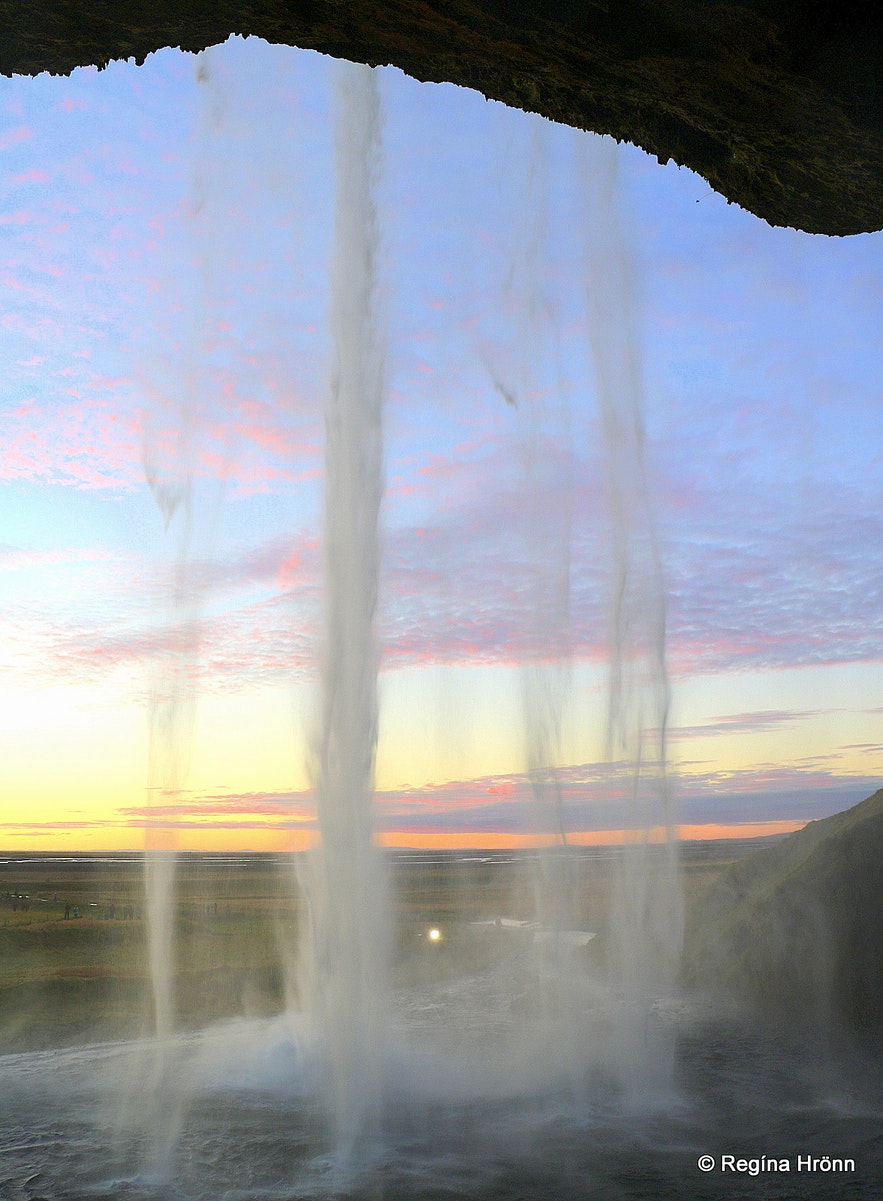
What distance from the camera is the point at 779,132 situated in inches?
364

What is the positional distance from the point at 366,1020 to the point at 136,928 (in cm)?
2578

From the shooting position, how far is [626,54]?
28.0 ft

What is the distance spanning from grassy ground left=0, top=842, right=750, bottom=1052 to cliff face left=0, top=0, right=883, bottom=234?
1083 cm

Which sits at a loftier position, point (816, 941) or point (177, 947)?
point (816, 941)

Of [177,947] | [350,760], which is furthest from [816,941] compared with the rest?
[177,947]

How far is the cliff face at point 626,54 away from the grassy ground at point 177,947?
1083 centimetres

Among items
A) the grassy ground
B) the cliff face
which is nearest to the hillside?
the grassy ground

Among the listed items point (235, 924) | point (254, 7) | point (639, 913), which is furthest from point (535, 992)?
point (235, 924)

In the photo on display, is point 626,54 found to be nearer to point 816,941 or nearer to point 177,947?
point 816,941

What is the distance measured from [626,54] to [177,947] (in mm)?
28596

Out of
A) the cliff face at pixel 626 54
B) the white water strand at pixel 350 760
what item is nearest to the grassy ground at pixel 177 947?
the white water strand at pixel 350 760

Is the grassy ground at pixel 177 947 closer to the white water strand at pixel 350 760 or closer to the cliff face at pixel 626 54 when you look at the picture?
the white water strand at pixel 350 760

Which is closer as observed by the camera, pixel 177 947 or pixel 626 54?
pixel 626 54

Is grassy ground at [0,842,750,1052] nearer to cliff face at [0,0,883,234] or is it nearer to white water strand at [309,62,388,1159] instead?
white water strand at [309,62,388,1159]
